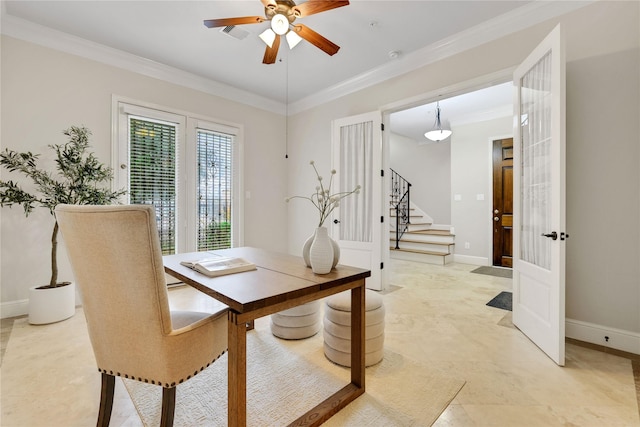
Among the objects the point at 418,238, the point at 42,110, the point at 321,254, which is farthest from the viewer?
the point at 418,238

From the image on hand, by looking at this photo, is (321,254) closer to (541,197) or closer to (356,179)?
(541,197)

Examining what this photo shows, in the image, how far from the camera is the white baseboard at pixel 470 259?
5.37 meters

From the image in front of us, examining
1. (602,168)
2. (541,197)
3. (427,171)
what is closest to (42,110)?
(541,197)

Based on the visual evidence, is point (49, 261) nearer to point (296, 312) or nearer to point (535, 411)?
point (296, 312)

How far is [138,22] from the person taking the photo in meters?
2.72

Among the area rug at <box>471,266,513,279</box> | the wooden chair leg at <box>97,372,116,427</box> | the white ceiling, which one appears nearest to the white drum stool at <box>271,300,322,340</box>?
the wooden chair leg at <box>97,372,116,427</box>

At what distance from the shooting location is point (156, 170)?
3.60 meters

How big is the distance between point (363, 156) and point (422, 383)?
2.77 metres

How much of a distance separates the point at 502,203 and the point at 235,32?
505 cm

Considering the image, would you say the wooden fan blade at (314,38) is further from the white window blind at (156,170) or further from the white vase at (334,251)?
the white window blind at (156,170)

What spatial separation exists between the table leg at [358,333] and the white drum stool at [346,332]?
260mm

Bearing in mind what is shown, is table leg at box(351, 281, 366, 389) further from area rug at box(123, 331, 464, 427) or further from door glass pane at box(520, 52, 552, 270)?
door glass pane at box(520, 52, 552, 270)

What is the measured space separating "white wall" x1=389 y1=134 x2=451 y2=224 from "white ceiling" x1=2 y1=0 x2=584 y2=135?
12.0ft

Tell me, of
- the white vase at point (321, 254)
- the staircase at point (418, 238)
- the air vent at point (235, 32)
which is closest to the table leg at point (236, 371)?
the white vase at point (321, 254)
